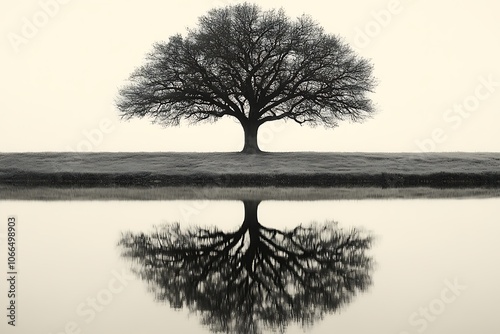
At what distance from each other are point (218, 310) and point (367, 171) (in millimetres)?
30694

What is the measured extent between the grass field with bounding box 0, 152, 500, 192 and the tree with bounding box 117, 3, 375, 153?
294 cm

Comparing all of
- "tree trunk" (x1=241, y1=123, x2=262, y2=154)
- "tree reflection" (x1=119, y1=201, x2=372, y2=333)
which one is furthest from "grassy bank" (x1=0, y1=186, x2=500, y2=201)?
"tree trunk" (x1=241, y1=123, x2=262, y2=154)

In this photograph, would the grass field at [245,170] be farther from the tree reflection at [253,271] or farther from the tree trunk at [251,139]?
the tree reflection at [253,271]

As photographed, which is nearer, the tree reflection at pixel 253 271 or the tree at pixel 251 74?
the tree reflection at pixel 253 271

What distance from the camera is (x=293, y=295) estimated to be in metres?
10.9

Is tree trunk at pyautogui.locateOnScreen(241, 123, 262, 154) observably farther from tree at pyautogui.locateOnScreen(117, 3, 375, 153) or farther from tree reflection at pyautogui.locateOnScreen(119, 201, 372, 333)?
tree reflection at pyautogui.locateOnScreen(119, 201, 372, 333)

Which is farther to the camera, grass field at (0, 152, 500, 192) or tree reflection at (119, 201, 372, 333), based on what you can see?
grass field at (0, 152, 500, 192)

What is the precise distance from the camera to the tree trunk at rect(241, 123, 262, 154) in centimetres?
4650

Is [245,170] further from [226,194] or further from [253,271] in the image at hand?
[253,271]

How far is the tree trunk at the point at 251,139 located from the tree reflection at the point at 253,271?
94.3ft

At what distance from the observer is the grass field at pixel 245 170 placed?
37.6 meters

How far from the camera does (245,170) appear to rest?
1547 inches

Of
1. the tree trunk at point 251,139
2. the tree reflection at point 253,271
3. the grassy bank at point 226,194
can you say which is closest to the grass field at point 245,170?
the tree trunk at point 251,139

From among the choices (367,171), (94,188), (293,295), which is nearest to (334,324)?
(293,295)
